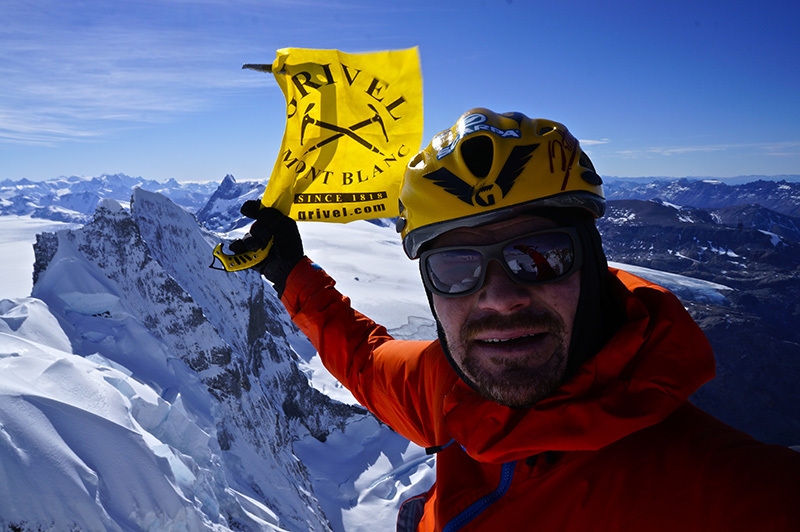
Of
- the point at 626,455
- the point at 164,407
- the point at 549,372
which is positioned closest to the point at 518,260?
the point at 549,372

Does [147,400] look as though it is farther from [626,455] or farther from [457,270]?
[626,455]

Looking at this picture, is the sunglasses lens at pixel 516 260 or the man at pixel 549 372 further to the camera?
the sunglasses lens at pixel 516 260

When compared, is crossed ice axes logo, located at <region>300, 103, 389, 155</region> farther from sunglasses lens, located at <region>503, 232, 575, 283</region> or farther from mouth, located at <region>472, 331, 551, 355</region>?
mouth, located at <region>472, 331, 551, 355</region>

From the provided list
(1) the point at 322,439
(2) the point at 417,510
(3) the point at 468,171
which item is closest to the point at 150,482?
(2) the point at 417,510

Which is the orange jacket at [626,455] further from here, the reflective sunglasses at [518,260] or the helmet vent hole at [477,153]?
the helmet vent hole at [477,153]

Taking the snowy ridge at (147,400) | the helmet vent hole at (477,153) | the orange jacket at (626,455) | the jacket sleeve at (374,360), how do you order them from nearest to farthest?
1. the orange jacket at (626,455)
2. the helmet vent hole at (477,153)
3. the jacket sleeve at (374,360)
4. the snowy ridge at (147,400)

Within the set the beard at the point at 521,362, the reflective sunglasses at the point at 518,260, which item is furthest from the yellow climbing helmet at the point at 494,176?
the beard at the point at 521,362

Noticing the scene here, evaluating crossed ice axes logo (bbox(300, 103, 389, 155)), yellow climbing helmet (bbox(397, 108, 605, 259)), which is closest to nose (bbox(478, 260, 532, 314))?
yellow climbing helmet (bbox(397, 108, 605, 259))

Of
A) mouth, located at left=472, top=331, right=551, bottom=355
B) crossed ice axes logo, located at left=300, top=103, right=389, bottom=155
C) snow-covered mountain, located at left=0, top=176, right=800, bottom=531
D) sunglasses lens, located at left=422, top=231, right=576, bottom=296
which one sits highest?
crossed ice axes logo, located at left=300, top=103, right=389, bottom=155
